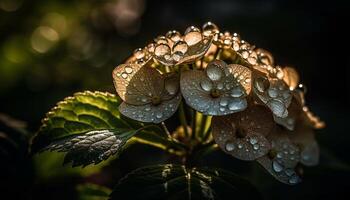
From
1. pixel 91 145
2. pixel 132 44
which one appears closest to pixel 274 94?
pixel 91 145

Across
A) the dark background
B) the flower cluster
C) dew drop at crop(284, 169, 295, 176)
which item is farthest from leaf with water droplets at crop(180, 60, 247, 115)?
the dark background

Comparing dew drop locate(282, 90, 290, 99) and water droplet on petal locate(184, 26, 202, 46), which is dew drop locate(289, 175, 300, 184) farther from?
water droplet on petal locate(184, 26, 202, 46)

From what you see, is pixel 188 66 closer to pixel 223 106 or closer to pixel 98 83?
pixel 223 106

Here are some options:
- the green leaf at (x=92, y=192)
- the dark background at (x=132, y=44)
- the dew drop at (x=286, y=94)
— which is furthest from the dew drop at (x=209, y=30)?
the dark background at (x=132, y=44)

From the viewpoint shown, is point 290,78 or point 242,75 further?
point 290,78

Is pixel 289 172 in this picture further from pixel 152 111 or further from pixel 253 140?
pixel 152 111

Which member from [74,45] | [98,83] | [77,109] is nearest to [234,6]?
[74,45]

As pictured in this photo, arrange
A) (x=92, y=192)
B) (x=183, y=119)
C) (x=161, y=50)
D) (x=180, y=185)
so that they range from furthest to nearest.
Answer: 1. (x=92, y=192)
2. (x=183, y=119)
3. (x=161, y=50)
4. (x=180, y=185)
